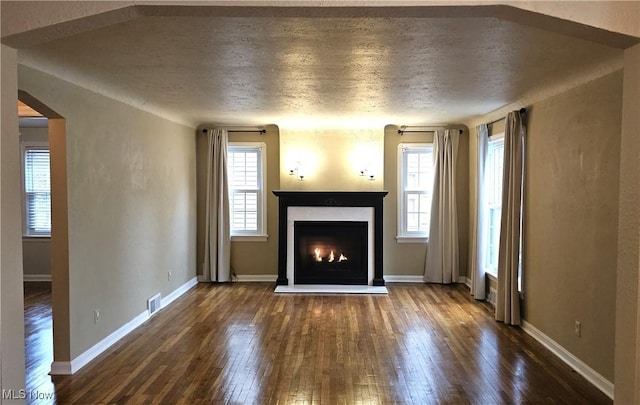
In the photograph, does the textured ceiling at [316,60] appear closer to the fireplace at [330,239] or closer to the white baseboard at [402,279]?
the fireplace at [330,239]

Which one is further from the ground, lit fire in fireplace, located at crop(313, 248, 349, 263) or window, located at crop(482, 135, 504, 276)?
window, located at crop(482, 135, 504, 276)

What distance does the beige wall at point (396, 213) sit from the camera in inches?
265

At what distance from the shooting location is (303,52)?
2.84 meters

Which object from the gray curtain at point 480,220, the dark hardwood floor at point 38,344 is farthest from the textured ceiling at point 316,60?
the dark hardwood floor at point 38,344

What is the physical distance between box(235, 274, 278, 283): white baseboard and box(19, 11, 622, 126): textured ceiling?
3065mm

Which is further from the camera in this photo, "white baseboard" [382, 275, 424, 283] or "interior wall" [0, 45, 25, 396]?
"white baseboard" [382, 275, 424, 283]

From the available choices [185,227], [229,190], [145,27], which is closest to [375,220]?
[229,190]

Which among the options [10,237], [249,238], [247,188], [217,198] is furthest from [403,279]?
[10,237]

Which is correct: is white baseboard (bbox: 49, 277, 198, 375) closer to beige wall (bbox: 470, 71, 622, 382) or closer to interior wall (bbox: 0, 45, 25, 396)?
interior wall (bbox: 0, 45, 25, 396)

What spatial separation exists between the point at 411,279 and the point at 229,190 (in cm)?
327

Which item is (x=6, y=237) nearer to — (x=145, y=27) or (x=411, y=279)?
(x=145, y=27)

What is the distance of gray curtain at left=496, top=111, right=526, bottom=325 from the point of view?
449 cm

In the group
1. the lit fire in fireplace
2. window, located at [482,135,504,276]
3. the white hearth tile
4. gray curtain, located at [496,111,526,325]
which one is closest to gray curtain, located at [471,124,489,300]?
window, located at [482,135,504,276]

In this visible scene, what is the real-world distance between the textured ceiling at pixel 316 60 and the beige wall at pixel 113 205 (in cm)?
22
